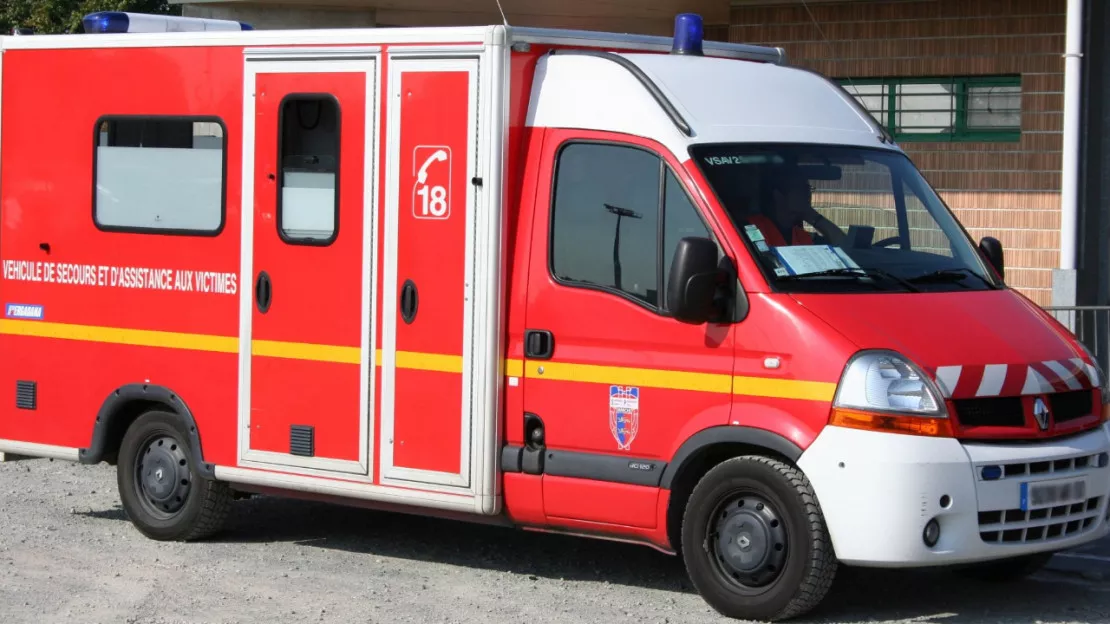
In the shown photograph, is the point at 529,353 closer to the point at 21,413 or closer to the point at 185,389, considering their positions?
the point at 185,389

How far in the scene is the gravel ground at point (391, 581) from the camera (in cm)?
763

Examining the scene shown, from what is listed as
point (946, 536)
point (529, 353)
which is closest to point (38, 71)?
point (529, 353)

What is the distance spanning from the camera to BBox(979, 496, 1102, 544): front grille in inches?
280

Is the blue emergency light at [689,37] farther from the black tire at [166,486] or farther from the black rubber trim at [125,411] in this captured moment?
the black tire at [166,486]

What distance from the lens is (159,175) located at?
30.6 ft

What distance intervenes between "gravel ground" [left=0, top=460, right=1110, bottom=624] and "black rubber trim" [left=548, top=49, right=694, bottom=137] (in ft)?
7.12

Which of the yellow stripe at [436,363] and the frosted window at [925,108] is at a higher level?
the frosted window at [925,108]

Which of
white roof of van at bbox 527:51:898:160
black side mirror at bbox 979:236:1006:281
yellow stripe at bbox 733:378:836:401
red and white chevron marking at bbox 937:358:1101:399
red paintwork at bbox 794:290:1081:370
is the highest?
white roof of van at bbox 527:51:898:160

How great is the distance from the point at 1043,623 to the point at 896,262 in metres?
1.70

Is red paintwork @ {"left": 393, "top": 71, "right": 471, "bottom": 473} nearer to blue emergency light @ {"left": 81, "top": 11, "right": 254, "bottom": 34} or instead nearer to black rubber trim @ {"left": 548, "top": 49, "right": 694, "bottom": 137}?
black rubber trim @ {"left": 548, "top": 49, "right": 694, "bottom": 137}

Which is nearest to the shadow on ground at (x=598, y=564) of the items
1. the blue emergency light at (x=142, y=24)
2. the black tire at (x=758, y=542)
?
the black tire at (x=758, y=542)

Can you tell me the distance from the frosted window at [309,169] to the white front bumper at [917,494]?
114 inches

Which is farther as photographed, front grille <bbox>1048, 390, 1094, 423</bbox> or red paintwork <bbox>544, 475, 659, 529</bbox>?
red paintwork <bbox>544, 475, 659, 529</bbox>

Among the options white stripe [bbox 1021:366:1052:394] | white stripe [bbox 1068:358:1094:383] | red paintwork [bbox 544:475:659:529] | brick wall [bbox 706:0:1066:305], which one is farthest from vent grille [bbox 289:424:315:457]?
brick wall [bbox 706:0:1066:305]
